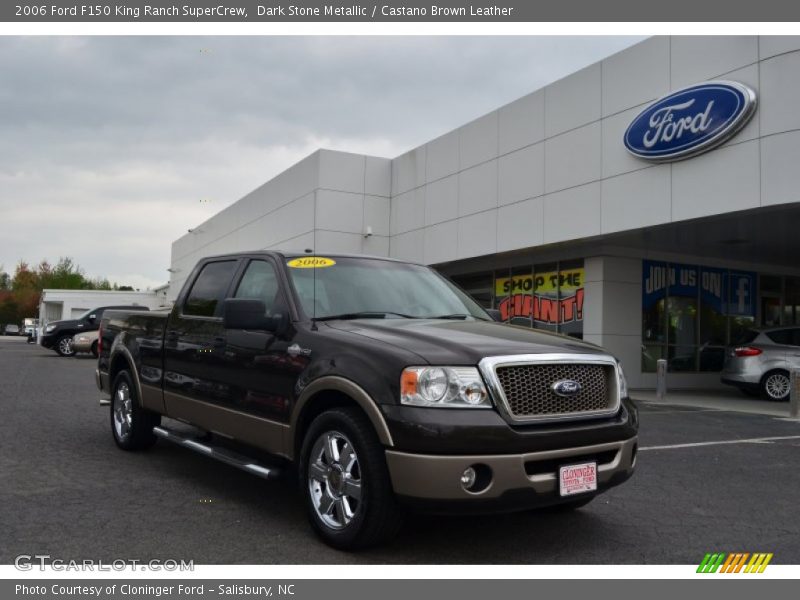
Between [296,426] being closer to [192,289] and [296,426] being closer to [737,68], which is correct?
[192,289]

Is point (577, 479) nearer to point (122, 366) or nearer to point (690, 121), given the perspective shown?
point (122, 366)

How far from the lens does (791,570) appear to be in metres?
3.91

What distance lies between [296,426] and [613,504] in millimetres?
2538

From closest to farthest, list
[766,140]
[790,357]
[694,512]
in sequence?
[694,512]
[766,140]
[790,357]

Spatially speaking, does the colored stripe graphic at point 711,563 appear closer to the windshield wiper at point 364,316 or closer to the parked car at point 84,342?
the windshield wiper at point 364,316

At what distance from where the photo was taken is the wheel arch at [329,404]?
148 inches

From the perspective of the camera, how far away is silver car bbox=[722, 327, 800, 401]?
14.6 meters

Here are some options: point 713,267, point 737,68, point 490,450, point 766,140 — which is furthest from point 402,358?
point 713,267

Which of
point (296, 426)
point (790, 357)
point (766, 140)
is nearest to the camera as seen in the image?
point (296, 426)

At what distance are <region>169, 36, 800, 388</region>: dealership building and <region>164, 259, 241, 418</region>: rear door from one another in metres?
9.46

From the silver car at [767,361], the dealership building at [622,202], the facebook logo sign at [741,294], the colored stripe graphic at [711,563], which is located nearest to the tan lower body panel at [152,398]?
the colored stripe graphic at [711,563]

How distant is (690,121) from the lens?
12734 mm

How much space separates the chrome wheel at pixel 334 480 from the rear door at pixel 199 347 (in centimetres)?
121

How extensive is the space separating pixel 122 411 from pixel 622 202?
1069cm
